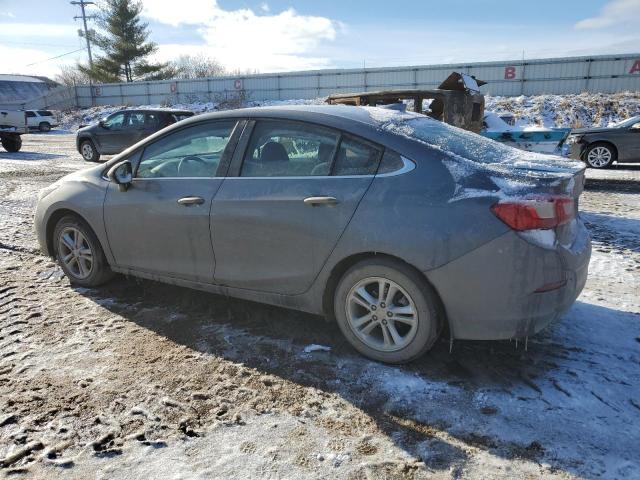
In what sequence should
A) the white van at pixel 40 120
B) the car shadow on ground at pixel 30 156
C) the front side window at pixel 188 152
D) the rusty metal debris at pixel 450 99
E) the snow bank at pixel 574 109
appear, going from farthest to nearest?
the white van at pixel 40 120 < the snow bank at pixel 574 109 < the car shadow on ground at pixel 30 156 < the rusty metal debris at pixel 450 99 < the front side window at pixel 188 152

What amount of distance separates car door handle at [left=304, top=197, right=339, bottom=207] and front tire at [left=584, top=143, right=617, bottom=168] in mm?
11914

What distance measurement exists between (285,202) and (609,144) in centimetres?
1208

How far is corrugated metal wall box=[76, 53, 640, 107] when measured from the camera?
27.6m

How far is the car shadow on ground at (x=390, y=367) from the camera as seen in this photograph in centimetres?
249

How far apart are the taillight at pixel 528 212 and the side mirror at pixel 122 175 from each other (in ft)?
9.37

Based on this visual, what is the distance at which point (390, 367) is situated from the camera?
3.14m

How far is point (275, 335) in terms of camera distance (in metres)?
3.63

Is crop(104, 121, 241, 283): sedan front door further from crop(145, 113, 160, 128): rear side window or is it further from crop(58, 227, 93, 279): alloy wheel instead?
crop(145, 113, 160, 128): rear side window

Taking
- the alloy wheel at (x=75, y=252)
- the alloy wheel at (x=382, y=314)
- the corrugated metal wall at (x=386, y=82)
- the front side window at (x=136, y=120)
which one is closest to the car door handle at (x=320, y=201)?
the alloy wheel at (x=382, y=314)

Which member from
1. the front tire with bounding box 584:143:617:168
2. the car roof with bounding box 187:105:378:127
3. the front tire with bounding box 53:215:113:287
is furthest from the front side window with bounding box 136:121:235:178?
the front tire with bounding box 584:143:617:168

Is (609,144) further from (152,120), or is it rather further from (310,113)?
(152,120)

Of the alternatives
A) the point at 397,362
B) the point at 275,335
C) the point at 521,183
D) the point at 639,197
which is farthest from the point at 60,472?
the point at 639,197

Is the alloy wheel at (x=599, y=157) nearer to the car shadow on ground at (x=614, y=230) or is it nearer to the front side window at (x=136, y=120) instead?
the car shadow on ground at (x=614, y=230)

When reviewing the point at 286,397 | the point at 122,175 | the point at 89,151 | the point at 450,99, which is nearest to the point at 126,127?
the point at 89,151
